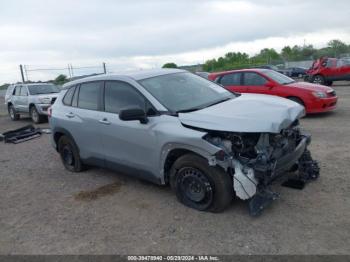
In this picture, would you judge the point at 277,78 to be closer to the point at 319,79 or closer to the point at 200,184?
the point at 200,184

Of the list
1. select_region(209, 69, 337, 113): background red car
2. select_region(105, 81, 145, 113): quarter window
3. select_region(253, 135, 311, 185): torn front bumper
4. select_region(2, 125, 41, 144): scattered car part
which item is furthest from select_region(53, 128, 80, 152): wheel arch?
select_region(209, 69, 337, 113): background red car

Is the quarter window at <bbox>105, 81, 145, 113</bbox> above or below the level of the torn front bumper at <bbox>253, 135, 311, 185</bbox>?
above

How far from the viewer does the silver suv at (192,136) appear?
3824 millimetres

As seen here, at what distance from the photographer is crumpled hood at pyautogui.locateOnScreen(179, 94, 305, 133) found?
12.2 ft

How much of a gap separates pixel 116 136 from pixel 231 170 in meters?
1.85

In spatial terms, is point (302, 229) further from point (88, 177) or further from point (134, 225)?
point (88, 177)

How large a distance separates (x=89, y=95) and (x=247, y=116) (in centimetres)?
285

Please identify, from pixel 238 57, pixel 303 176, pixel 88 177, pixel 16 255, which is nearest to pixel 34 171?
pixel 88 177

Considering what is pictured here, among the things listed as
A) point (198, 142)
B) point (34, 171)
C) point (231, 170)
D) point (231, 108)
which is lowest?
point (34, 171)

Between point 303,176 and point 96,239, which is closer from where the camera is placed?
point 96,239

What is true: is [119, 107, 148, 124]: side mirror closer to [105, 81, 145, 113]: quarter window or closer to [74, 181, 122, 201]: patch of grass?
[105, 81, 145, 113]: quarter window

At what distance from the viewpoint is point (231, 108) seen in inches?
167

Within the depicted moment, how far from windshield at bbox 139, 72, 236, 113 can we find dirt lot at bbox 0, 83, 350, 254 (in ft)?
4.40

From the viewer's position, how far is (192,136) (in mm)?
3951
